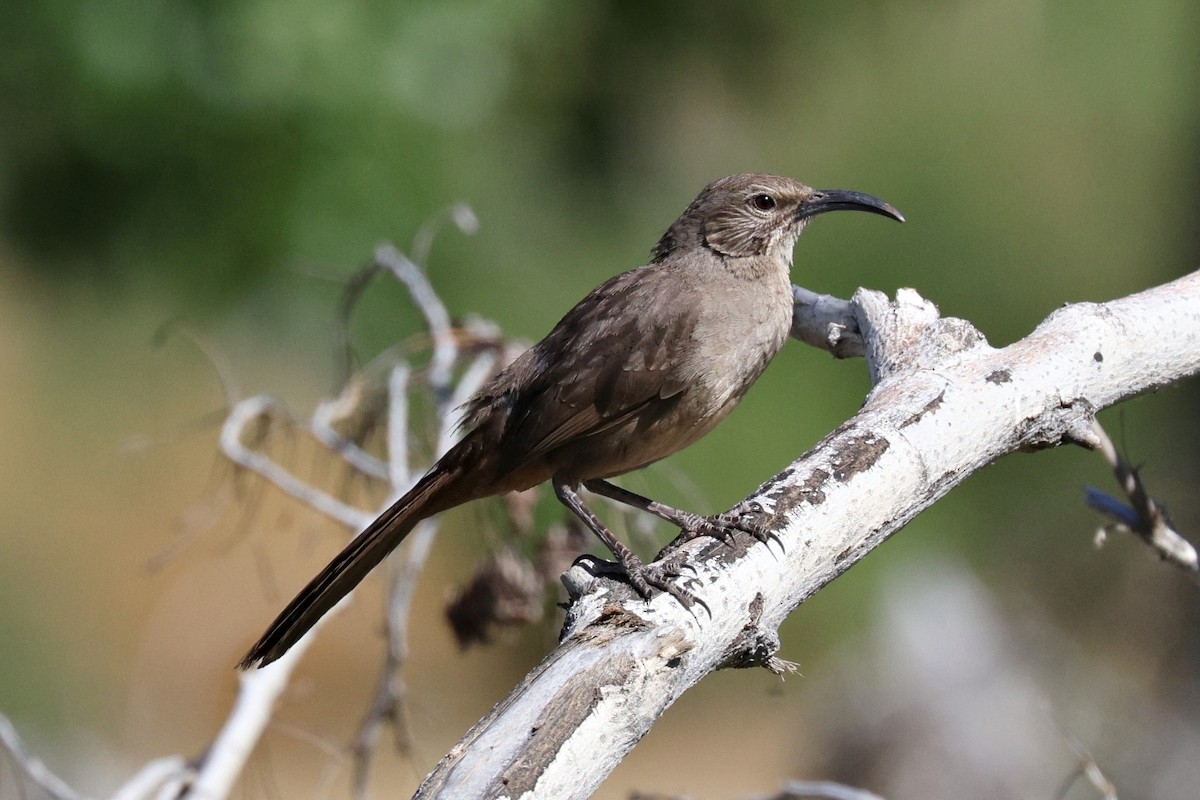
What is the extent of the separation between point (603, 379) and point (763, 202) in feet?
2.57

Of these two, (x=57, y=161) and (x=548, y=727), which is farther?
(x=57, y=161)

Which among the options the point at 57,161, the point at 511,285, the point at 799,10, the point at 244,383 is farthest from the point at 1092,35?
the point at 57,161

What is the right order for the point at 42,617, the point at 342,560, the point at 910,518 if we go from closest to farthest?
1. the point at 910,518
2. the point at 342,560
3. the point at 42,617

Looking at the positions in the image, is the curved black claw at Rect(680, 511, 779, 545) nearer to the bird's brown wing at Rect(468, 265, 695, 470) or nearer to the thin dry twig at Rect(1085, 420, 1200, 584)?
the bird's brown wing at Rect(468, 265, 695, 470)

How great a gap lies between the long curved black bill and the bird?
0.26m

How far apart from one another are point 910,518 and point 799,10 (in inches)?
274

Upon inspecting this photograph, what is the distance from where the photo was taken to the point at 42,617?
24.9ft

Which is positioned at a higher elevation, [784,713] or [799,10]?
[799,10]

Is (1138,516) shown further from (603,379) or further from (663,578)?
(663,578)

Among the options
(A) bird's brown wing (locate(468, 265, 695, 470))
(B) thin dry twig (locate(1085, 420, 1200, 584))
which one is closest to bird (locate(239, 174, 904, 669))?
(A) bird's brown wing (locate(468, 265, 695, 470))

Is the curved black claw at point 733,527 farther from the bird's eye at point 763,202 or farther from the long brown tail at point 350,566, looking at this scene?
the bird's eye at point 763,202

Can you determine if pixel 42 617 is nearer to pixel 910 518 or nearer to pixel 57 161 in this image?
pixel 57 161

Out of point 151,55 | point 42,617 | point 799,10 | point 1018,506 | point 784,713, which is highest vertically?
point 151,55

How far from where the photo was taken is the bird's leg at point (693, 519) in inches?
92.0
